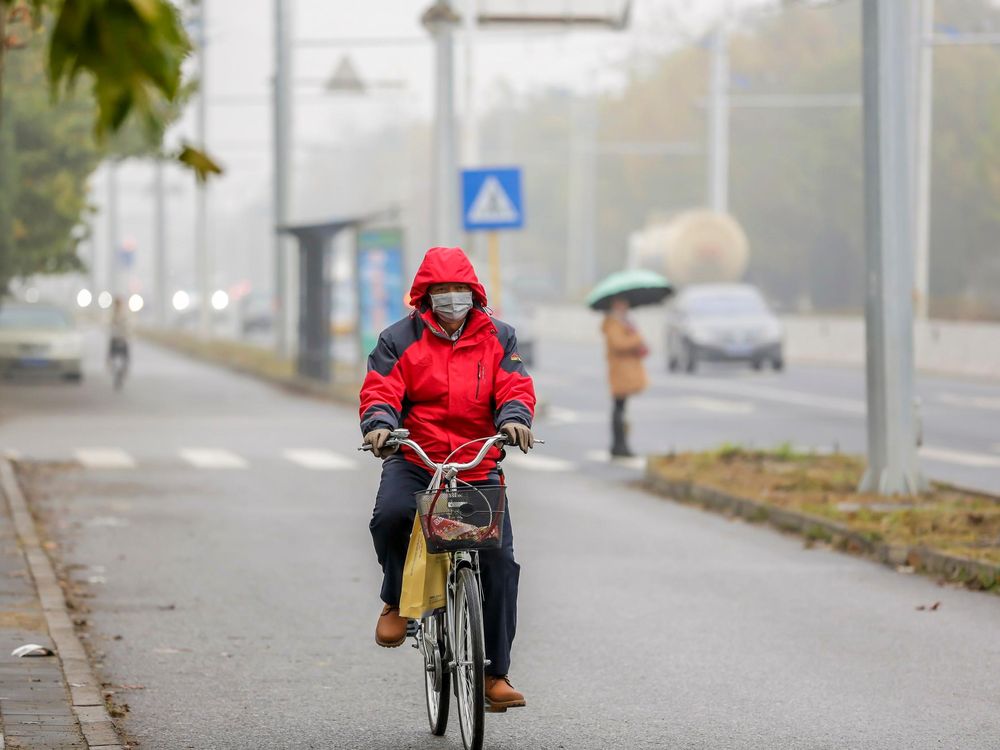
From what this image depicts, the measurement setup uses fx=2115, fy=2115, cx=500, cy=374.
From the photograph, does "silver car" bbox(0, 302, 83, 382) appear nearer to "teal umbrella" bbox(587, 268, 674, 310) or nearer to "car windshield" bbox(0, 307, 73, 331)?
"car windshield" bbox(0, 307, 73, 331)

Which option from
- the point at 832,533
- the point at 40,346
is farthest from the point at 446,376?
the point at 40,346

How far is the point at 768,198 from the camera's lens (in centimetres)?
8338

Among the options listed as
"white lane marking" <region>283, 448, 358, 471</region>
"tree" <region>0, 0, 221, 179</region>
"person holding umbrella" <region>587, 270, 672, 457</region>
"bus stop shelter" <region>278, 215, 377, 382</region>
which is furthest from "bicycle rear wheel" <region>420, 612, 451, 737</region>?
"bus stop shelter" <region>278, 215, 377, 382</region>

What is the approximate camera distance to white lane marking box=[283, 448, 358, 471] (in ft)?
64.3

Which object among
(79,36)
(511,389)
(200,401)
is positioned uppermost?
(79,36)

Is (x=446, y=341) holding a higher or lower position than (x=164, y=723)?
higher

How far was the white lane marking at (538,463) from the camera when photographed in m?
19.6

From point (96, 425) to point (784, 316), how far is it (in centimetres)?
2750

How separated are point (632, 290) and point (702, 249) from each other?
4087cm

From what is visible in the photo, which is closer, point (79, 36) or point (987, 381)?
point (79, 36)

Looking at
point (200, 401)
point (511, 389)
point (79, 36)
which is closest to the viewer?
point (79, 36)

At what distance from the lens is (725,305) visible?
40.4 m

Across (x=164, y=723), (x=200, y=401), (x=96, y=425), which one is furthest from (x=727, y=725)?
(x=200, y=401)

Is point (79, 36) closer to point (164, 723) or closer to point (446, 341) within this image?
point (446, 341)
